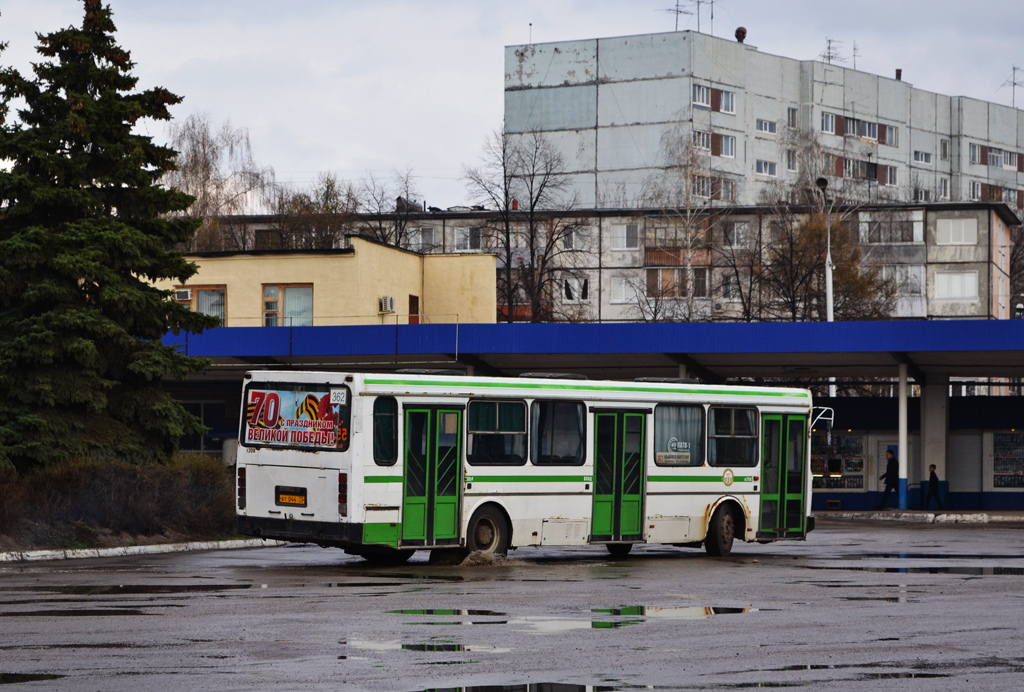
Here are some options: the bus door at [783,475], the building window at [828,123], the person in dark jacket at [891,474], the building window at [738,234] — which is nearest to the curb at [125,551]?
the bus door at [783,475]

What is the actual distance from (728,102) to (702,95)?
9.88ft

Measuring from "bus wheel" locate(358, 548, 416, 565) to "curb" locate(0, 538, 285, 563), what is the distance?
3.72m

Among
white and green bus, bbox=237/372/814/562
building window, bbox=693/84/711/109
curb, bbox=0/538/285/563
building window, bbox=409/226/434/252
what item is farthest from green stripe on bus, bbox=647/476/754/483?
building window, bbox=693/84/711/109

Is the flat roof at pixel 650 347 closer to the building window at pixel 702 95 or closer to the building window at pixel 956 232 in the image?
the building window at pixel 956 232

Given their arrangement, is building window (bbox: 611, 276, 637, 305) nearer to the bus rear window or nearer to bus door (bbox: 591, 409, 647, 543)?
bus door (bbox: 591, 409, 647, 543)

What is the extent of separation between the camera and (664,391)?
918 inches

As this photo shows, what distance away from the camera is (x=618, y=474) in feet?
74.2

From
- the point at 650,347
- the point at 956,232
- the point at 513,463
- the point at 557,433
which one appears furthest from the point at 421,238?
the point at 513,463

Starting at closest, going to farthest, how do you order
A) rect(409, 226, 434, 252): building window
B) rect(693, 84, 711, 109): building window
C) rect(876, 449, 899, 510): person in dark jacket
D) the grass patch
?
the grass patch, rect(876, 449, 899, 510): person in dark jacket, rect(409, 226, 434, 252): building window, rect(693, 84, 711, 109): building window

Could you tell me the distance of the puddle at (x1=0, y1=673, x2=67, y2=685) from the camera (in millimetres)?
9312

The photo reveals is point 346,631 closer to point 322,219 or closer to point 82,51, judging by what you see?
point 82,51

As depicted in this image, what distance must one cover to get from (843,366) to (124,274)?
26867mm

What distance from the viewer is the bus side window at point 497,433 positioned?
2086 centimetres

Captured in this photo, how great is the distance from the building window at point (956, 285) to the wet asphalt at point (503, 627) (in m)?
66.3
